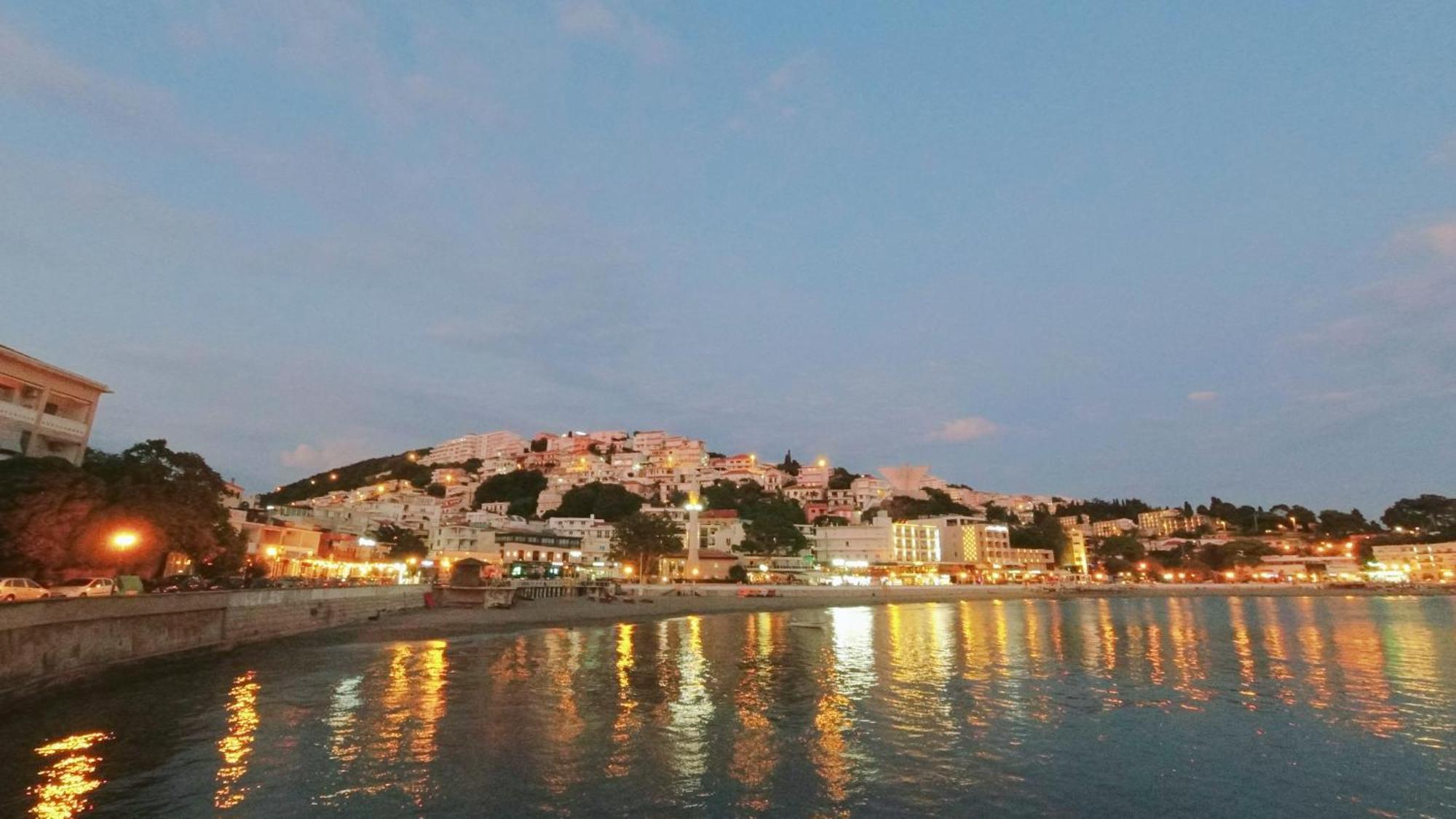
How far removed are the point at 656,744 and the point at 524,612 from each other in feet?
146

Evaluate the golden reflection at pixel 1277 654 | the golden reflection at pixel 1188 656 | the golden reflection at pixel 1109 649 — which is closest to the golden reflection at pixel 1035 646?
the golden reflection at pixel 1109 649

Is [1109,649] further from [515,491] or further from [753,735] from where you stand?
[515,491]

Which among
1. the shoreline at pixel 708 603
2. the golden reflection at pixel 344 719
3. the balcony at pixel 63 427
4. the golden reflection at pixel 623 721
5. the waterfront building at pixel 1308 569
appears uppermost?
the balcony at pixel 63 427

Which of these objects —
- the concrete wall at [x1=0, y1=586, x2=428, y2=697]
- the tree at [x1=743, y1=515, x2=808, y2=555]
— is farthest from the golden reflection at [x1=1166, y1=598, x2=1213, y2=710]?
the tree at [x1=743, y1=515, x2=808, y2=555]

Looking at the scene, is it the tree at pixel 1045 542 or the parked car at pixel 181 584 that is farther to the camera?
the tree at pixel 1045 542

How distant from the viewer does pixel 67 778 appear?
14.3 meters

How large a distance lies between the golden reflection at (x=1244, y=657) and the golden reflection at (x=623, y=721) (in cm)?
1939

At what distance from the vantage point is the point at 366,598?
49125 millimetres

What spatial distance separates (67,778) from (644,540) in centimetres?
7837

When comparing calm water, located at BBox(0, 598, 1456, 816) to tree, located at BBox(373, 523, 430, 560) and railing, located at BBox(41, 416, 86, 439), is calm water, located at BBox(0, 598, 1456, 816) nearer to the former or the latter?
railing, located at BBox(41, 416, 86, 439)

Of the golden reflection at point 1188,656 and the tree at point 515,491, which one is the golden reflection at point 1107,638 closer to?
the golden reflection at point 1188,656

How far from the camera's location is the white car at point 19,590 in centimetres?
2617

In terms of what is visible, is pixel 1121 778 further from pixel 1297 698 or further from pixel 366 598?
pixel 366 598

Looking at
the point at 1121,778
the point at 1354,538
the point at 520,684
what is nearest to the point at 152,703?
the point at 520,684
